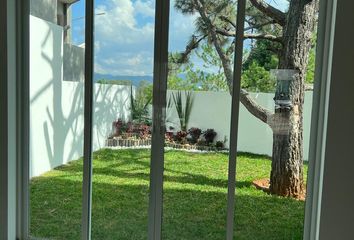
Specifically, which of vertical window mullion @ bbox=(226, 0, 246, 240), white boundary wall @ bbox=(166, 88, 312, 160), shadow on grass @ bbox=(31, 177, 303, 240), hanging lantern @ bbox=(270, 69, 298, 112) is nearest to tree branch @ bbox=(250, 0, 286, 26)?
vertical window mullion @ bbox=(226, 0, 246, 240)

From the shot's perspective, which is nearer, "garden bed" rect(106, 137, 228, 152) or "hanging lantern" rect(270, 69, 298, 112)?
"hanging lantern" rect(270, 69, 298, 112)

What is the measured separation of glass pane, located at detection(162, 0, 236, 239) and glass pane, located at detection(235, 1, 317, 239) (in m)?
0.13

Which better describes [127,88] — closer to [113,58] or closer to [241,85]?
[113,58]

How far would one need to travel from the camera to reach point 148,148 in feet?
8.68

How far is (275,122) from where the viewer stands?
2451mm

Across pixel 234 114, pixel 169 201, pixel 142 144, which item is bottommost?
pixel 169 201

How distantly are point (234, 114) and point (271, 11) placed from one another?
73 centimetres

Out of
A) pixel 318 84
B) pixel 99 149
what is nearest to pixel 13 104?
pixel 99 149

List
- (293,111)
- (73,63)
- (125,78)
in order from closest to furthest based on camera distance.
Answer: (293,111) → (125,78) → (73,63)

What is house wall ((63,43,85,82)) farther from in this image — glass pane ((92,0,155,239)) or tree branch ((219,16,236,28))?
tree branch ((219,16,236,28))

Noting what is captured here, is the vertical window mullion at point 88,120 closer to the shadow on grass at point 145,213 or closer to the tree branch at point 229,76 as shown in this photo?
the shadow on grass at point 145,213

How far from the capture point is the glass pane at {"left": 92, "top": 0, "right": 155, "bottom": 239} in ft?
8.59

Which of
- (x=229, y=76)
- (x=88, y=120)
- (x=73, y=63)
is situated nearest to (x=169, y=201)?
(x=88, y=120)

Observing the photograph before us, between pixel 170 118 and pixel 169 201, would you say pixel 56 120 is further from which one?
pixel 169 201
